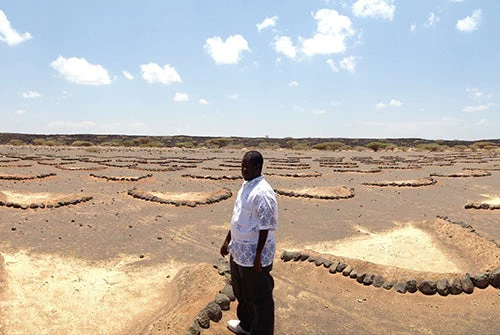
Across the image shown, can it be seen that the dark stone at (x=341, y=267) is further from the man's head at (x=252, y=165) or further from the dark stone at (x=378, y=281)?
the man's head at (x=252, y=165)

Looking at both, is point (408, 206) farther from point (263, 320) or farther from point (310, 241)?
point (263, 320)

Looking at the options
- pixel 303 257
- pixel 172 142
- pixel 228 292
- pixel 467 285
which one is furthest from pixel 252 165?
pixel 172 142

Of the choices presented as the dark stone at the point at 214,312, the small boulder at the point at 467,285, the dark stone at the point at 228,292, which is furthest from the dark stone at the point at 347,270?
the dark stone at the point at 214,312

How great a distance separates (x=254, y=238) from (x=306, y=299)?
313 centimetres

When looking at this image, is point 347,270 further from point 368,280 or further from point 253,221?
point 253,221

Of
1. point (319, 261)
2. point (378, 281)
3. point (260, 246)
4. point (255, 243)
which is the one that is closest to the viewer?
point (260, 246)

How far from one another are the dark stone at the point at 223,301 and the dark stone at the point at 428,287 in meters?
3.85

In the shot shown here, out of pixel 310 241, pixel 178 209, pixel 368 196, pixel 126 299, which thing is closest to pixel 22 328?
pixel 126 299

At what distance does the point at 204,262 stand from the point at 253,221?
4.87m

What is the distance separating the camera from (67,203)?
15234 millimetres

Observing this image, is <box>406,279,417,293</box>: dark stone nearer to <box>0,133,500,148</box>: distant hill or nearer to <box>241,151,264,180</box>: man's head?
<box>241,151,264,180</box>: man's head

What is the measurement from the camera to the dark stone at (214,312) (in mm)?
6070

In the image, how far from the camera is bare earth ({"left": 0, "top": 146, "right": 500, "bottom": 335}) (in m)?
6.51

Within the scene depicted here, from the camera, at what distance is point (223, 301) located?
6.50m
